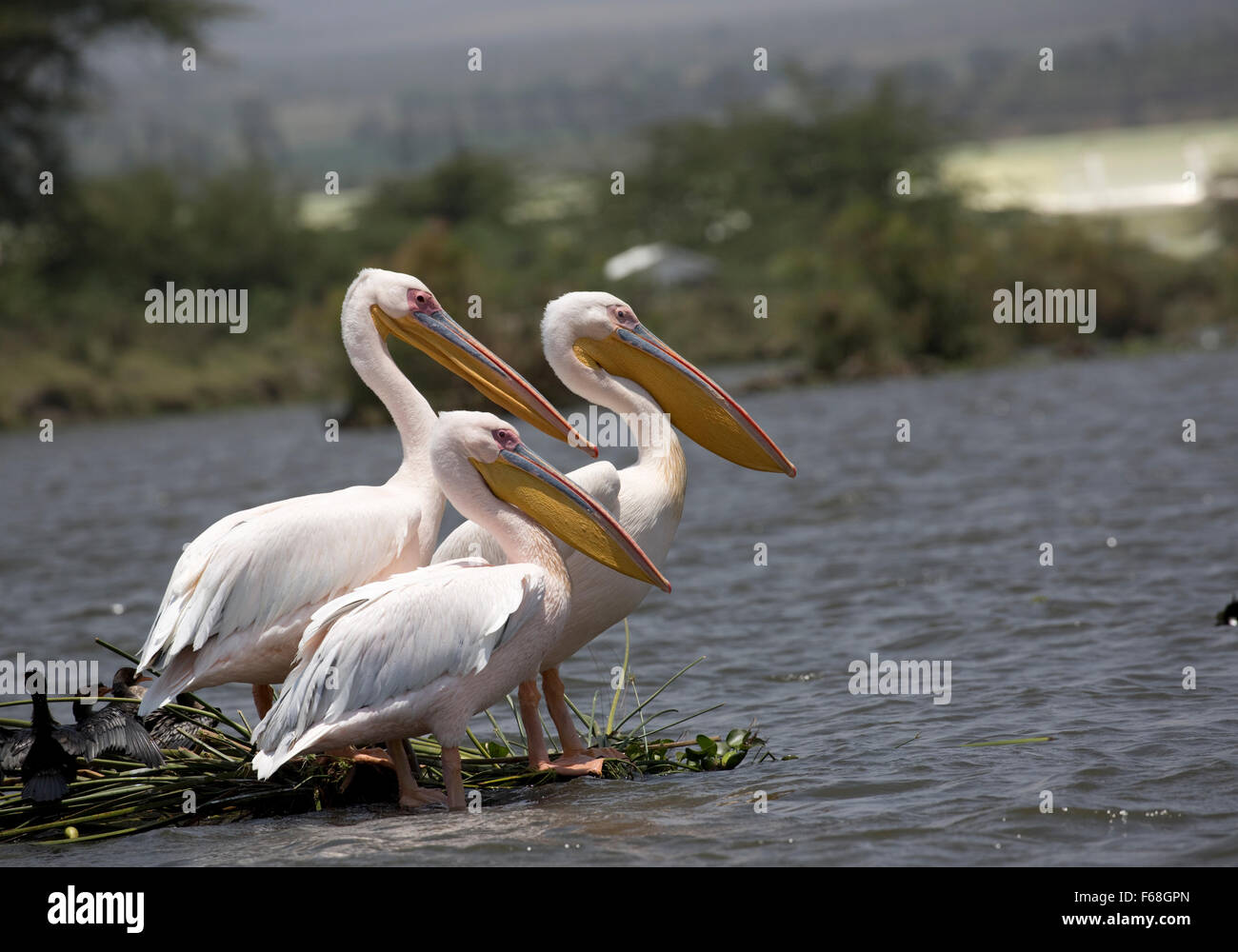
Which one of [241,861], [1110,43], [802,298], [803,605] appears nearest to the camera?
[241,861]

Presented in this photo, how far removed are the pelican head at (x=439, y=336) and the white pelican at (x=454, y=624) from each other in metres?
0.49

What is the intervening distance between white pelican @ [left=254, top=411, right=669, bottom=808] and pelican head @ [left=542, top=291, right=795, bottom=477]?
85cm

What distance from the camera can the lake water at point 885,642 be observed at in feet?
16.2

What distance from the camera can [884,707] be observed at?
22.0 feet

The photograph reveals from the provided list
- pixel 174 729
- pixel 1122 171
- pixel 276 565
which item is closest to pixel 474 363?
pixel 276 565

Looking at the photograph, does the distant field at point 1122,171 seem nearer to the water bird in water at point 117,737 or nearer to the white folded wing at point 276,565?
the white folded wing at point 276,565

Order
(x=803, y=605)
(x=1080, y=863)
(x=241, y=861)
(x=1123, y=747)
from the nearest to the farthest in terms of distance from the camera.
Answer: (x=1080, y=863)
(x=241, y=861)
(x=1123, y=747)
(x=803, y=605)

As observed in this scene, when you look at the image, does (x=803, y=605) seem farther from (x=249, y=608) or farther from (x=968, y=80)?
(x=968, y=80)

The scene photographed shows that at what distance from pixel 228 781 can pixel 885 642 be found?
3.83 meters

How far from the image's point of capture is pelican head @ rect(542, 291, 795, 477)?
6.04m

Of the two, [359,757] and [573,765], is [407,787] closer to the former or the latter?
[359,757]

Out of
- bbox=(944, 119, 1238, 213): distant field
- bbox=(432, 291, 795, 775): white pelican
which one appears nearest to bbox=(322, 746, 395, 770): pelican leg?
bbox=(432, 291, 795, 775): white pelican

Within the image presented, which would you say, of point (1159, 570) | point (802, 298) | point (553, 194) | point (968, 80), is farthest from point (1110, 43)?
point (1159, 570)

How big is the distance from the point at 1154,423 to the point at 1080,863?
14.8 meters
